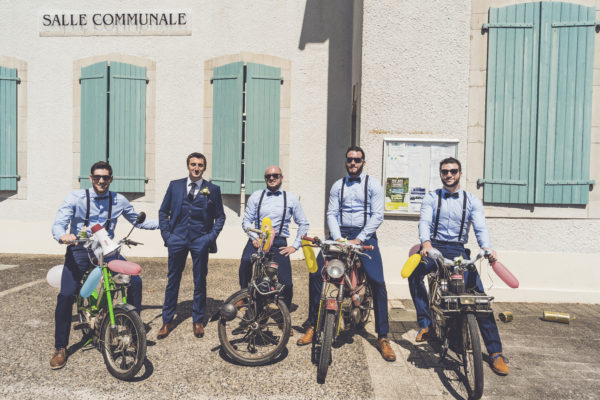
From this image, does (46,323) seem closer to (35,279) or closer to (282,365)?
(35,279)

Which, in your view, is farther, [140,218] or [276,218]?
[276,218]

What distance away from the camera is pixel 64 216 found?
10.9 ft

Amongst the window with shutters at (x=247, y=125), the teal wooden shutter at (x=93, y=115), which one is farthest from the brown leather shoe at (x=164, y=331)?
the teal wooden shutter at (x=93, y=115)

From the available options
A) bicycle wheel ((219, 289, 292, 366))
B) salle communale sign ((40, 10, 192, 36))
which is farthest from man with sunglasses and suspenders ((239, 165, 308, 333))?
salle communale sign ((40, 10, 192, 36))

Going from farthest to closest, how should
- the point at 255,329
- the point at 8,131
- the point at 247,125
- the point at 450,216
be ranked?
the point at 8,131 < the point at 247,125 < the point at 450,216 < the point at 255,329

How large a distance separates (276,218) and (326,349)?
4.59 ft

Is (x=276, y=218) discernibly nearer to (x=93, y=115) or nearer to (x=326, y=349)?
(x=326, y=349)

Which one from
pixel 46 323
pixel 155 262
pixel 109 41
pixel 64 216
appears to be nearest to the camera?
pixel 64 216

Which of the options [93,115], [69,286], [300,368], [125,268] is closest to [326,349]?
[300,368]

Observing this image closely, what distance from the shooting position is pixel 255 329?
3.37m

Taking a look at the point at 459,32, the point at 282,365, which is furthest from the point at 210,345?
the point at 459,32

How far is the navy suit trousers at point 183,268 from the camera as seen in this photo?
3.93 metres

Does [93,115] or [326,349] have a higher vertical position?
[93,115]

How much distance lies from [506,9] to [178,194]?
504 cm
